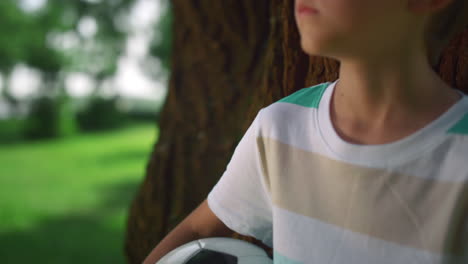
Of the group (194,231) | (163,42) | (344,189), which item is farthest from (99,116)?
(344,189)

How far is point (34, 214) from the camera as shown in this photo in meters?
7.88

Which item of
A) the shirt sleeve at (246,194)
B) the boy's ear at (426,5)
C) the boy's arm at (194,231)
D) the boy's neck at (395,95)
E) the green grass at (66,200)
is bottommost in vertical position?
the green grass at (66,200)

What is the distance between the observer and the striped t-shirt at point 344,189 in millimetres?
1236

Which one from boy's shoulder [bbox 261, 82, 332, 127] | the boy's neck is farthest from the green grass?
the boy's neck

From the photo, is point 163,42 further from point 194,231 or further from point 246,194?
point 246,194

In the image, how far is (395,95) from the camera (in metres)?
1.33

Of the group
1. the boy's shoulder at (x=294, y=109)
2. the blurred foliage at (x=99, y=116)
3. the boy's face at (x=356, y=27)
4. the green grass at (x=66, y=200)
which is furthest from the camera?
the blurred foliage at (x=99, y=116)

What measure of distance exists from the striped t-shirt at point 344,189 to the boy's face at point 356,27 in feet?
0.71

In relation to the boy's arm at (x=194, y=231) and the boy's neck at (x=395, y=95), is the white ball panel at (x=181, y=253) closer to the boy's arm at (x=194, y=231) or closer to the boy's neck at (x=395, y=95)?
the boy's arm at (x=194, y=231)

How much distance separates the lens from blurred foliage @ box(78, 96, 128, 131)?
819 inches

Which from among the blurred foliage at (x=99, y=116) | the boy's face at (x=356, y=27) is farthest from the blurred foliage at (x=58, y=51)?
the boy's face at (x=356, y=27)

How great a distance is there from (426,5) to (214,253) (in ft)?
3.21

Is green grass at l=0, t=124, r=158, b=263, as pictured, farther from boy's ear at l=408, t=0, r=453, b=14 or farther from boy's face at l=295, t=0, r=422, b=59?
boy's ear at l=408, t=0, r=453, b=14

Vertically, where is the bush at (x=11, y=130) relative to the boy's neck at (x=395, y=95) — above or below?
below
